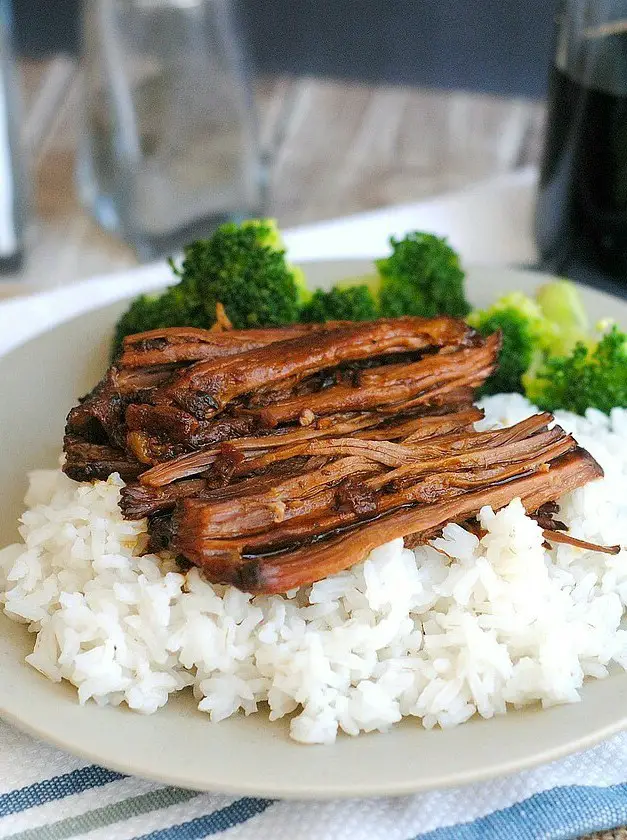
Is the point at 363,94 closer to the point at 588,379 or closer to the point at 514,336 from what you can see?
the point at 514,336

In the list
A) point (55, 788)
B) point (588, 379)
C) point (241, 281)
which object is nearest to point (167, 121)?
point (241, 281)

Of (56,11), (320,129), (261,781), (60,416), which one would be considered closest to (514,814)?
(261,781)

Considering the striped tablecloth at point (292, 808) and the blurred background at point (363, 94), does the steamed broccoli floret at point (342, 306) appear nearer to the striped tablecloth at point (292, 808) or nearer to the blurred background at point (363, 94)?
the striped tablecloth at point (292, 808)

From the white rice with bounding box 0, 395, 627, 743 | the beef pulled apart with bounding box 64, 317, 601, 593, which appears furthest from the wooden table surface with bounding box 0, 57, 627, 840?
the white rice with bounding box 0, 395, 627, 743

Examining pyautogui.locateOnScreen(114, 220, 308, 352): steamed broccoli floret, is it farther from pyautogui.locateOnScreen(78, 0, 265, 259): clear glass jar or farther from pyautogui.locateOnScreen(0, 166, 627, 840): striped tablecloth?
pyautogui.locateOnScreen(78, 0, 265, 259): clear glass jar

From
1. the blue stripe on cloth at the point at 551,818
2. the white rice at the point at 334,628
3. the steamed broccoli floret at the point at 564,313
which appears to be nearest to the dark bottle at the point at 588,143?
the steamed broccoli floret at the point at 564,313

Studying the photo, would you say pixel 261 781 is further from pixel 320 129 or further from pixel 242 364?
pixel 320 129

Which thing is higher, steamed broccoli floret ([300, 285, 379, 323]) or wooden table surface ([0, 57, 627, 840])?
steamed broccoli floret ([300, 285, 379, 323])
